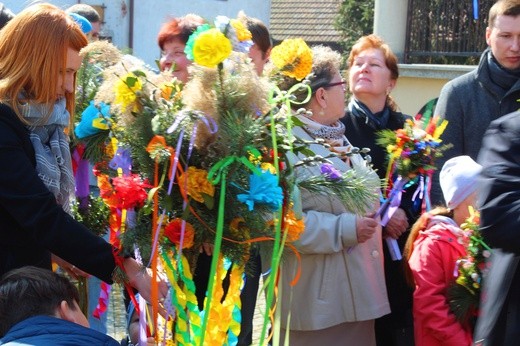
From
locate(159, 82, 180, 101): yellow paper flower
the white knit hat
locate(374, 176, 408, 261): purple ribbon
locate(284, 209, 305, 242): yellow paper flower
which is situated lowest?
locate(374, 176, 408, 261): purple ribbon

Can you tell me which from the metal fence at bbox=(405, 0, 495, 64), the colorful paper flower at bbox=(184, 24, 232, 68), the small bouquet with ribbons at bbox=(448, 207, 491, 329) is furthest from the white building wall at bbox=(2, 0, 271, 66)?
the colorful paper flower at bbox=(184, 24, 232, 68)

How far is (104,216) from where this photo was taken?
4.11 metres

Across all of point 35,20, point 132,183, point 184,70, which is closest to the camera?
point 132,183

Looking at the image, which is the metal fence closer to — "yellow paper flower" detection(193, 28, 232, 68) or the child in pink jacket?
the child in pink jacket

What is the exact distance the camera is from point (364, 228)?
393cm

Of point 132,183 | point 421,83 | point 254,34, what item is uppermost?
point 254,34

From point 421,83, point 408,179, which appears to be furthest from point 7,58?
point 421,83

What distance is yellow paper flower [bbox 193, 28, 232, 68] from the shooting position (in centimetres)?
270

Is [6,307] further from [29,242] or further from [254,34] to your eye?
[254,34]

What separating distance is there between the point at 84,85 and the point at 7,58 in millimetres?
820

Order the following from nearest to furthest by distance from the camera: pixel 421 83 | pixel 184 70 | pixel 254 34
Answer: pixel 184 70, pixel 254 34, pixel 421 83

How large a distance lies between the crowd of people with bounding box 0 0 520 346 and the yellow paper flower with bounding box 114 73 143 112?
0.36 meters

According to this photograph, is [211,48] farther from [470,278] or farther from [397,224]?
[397,224]

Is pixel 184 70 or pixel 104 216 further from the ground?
pixel 184 70
